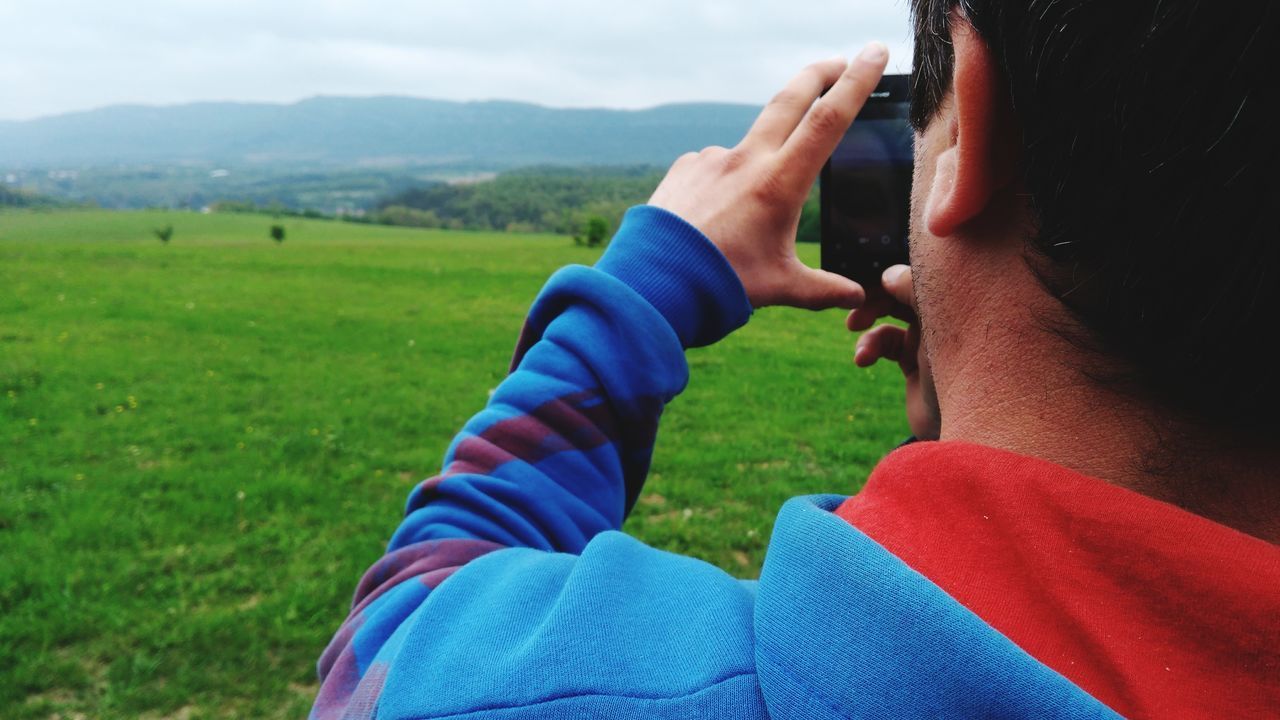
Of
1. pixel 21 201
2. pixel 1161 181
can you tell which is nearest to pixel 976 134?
pixel 1161 181

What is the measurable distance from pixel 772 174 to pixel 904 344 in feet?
1.70

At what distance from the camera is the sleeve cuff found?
3.96ft

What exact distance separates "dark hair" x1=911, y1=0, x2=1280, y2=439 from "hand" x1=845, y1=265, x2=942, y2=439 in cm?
62

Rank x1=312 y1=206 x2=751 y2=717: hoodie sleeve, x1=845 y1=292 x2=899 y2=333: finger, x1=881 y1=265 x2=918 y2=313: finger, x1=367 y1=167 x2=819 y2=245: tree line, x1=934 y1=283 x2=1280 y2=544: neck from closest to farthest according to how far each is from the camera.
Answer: x1=934 y1=283 x2=1280 y2=544: neck → x1=312 y1=206 x2=751 y2=717: hoodie sleeve → x1=881 y1=265 x2=918 y2=313: finger → x1=845 y1=292 x2=899 y2=333: finger → x1=367 y1=167 x2=819 y2=245: tree line

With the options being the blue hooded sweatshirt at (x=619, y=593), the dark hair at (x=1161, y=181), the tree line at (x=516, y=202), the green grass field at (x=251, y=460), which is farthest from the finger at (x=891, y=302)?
the tree line at (x=516, y=202)

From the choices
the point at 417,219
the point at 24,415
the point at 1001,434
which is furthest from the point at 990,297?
the point at 417,219

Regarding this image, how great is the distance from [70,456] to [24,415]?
58.3 inches

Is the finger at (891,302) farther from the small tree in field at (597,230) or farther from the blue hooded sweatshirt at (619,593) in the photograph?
the small tree in field at (597,230)

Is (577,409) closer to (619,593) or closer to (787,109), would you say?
(619,593)

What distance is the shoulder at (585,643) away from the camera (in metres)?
0.71

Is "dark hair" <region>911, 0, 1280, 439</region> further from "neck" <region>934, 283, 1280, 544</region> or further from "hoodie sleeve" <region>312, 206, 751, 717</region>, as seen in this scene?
"hoodie sleeve" <region>312, 206, 751, 717</region>

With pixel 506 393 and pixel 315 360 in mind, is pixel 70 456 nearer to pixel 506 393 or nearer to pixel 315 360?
pixel 315 360

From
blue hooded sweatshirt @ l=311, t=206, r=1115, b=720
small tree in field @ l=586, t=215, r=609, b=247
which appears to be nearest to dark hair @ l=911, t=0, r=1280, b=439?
blue hooded sweatshirt @ l=311, t=206, r=1115, b=720

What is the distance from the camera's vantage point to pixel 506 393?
120 cm
